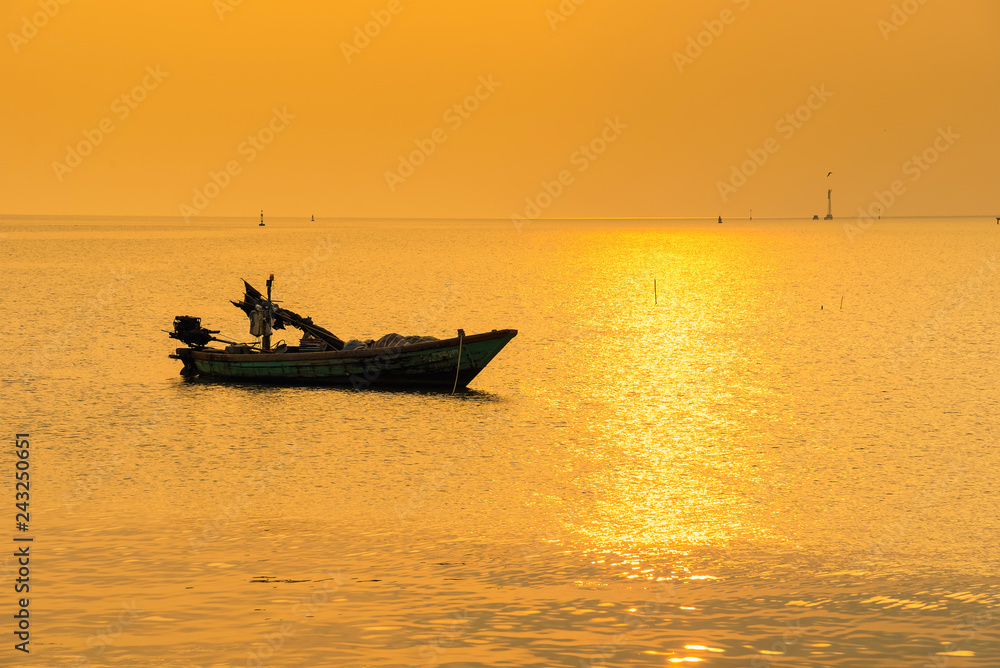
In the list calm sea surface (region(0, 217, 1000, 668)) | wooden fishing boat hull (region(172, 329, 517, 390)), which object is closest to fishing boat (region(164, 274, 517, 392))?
wooden fishing boat hull (region(172, 329, 517, 390))

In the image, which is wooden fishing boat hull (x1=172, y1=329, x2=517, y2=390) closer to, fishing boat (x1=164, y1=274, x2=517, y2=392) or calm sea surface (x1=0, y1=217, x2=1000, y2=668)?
fishing boat (x1=164, y1=274, x2=517, y2=392)

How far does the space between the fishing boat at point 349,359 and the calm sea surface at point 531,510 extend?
0.87m

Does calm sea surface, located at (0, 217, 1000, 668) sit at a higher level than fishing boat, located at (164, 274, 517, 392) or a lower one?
lower

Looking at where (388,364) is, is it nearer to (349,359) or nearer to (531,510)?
(349,359)

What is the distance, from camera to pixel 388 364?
4025 centimetres

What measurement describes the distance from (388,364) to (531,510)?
721 inches

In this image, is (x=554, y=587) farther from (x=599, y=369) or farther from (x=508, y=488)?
(x=599, y=369)

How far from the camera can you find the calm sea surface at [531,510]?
1495 cm

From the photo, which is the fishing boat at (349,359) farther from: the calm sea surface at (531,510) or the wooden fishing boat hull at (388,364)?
the calm sea surface at (531,510)

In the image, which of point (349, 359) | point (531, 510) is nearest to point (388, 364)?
point (349, 359)

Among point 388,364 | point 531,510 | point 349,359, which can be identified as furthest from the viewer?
point 349,359

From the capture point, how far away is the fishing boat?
39.9m

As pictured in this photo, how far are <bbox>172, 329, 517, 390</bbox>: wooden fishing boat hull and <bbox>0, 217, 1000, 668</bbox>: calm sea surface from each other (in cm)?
80

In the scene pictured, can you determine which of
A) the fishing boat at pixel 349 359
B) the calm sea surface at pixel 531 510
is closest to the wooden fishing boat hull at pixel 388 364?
the fishing boat at pixel 349 359
